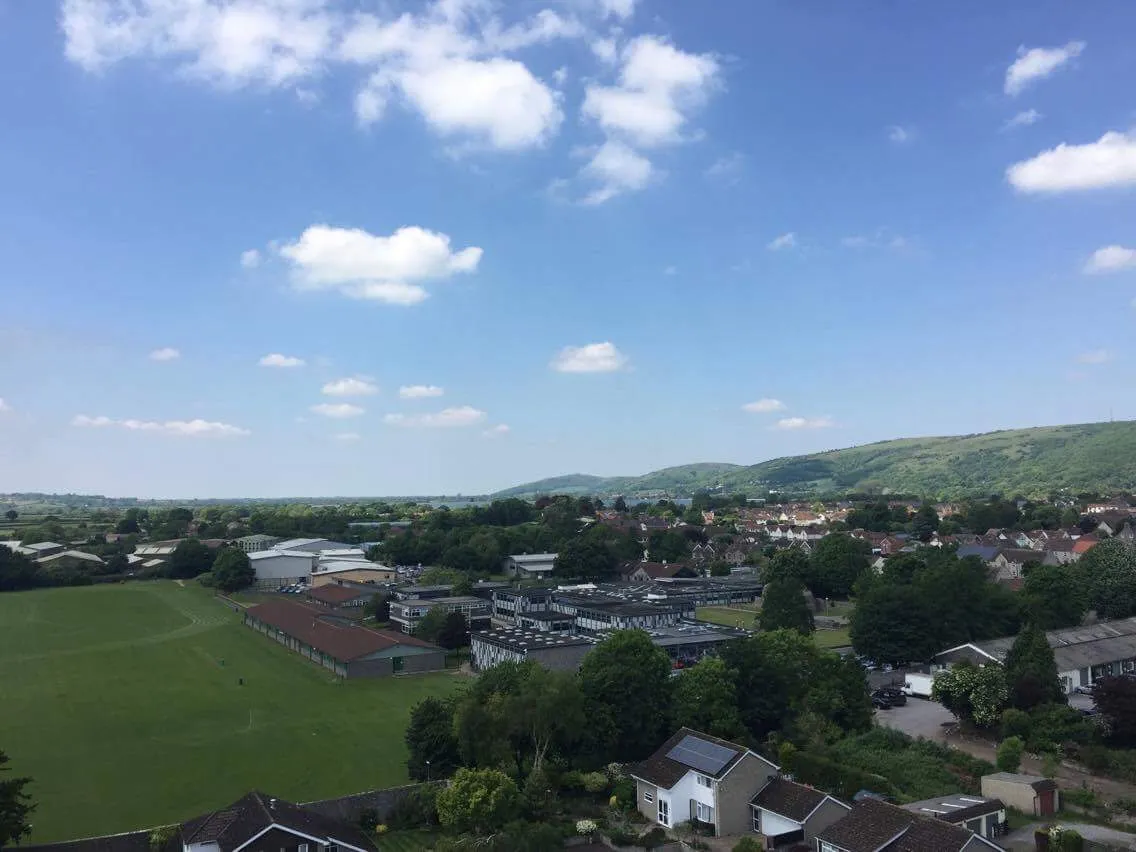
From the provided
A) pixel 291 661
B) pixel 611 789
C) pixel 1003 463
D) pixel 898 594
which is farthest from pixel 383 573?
pixel 1003 463

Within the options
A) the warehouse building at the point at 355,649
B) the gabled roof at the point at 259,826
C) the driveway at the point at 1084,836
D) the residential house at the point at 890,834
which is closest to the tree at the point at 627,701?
the residential house at the point at 890,834

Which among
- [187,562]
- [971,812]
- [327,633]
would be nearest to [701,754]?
[971,812]

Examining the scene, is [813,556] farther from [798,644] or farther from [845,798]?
[845,798]

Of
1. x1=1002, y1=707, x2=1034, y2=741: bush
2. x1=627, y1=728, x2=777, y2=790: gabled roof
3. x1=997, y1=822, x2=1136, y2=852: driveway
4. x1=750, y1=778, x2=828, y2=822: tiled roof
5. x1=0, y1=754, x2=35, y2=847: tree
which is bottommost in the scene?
x1=997, y1=822, x2=1136, y2=852: driveway

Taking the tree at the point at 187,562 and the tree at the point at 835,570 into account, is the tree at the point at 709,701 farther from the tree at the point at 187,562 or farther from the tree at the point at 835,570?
the tree at the point at 187,562

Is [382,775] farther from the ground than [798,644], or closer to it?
closer to it

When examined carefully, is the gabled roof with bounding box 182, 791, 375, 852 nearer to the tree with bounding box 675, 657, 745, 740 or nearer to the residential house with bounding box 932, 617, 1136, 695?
the tree with bounding box 675, 657, 745, 740

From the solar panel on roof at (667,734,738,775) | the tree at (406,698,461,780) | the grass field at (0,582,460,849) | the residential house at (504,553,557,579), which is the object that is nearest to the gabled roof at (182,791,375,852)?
the grass field at (0,582,460,849)
